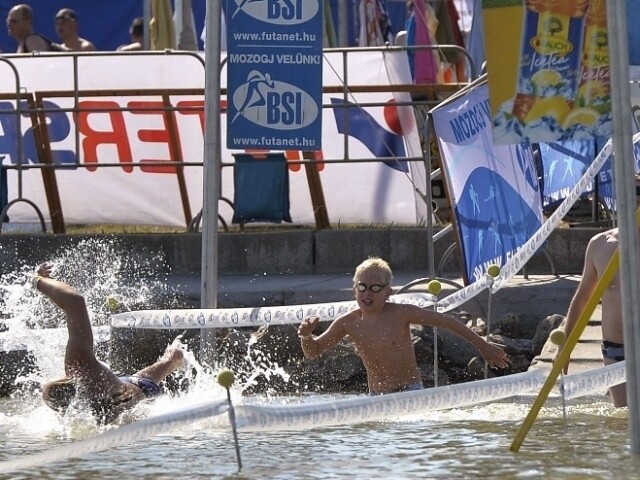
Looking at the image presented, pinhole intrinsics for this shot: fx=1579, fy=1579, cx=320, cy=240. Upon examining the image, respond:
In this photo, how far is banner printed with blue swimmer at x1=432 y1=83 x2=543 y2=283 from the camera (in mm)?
11234

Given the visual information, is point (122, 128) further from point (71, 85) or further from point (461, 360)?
point (461, 360)

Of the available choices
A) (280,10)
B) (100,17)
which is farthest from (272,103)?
(100,17)

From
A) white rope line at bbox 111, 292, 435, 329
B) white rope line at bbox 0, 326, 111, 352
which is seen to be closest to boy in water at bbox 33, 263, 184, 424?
white rope line at bbox 111, 292, 435, 329

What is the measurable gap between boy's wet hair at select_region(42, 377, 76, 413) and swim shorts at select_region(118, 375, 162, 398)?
0.40 metres

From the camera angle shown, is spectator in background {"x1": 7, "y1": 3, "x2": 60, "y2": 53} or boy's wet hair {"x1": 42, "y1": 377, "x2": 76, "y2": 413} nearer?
boy's wet hair {"x1": 42, "y1": 377, "x2": 76, "y2": 413}

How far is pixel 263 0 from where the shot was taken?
10102 mm

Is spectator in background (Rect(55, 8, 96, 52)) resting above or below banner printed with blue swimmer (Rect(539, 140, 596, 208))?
above

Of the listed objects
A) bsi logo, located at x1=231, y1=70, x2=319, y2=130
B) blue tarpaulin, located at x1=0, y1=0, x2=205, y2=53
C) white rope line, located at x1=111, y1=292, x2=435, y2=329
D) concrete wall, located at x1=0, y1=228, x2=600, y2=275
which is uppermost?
blue tarpaulin, located at x1=0, y1=0, x2=205, y2=53

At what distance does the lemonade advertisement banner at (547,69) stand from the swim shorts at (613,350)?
1.35 meters

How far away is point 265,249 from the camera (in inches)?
537

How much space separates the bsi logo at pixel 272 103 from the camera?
33.2 feet

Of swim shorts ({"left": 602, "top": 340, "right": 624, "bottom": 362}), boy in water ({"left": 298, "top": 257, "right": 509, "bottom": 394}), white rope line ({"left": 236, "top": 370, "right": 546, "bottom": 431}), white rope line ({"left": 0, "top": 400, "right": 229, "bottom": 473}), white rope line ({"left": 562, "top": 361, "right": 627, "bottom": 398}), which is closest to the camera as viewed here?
white rope line ({"left": 0, "top": 400, "right": 229, "bottom": 473})

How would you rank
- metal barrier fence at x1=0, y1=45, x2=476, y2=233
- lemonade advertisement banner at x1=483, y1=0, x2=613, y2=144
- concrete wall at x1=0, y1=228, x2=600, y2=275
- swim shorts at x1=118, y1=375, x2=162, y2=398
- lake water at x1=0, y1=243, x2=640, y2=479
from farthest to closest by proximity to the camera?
metal barrier fence at x1=0, y1=45, x2=476, y2=233 < concrete wall at x1=0, y1=228, x2=600, y2=275 < swim shorts at x1=118, y1=375, x2=162, y2=398 < lemonade advertisement banner at x1=483, y1=0, x2=613, y2=144 < lake water at x1=0, y1=243, x2=640, y2=479

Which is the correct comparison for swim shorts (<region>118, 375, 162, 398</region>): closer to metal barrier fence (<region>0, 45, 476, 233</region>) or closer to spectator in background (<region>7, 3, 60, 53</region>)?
metal barrier fence (<region>0, 45, 476, 233</region>)
